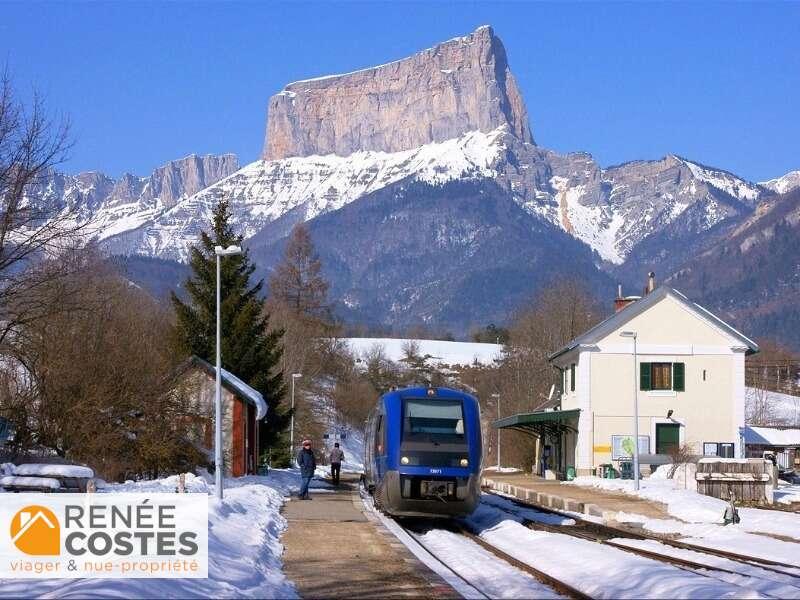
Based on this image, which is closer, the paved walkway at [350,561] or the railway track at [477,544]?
the paved walkway at [350,561]

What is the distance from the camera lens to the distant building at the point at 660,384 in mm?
51656

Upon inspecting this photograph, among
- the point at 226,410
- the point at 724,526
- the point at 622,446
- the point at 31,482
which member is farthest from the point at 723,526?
the point at 622,446

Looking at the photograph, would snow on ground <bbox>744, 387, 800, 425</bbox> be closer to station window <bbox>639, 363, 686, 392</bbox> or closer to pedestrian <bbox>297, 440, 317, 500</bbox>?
station window <bbox>639, 363, 686, 392</bbox>

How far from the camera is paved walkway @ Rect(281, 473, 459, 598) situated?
14.2 metres

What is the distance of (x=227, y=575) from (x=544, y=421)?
40534 millimetres

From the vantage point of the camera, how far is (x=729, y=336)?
52344 millimetres

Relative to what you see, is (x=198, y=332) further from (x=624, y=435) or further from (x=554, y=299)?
(x=554, y=299)

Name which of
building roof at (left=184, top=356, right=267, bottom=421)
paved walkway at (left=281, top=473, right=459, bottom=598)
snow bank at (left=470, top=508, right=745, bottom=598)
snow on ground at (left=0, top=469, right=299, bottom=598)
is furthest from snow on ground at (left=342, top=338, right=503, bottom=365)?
snow bank at (left=470, top=508, right=745, bottom=598)

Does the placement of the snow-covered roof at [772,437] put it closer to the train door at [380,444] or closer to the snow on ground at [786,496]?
the snow on ground at [786,496]

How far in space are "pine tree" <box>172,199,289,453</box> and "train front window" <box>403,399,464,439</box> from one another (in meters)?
24.8

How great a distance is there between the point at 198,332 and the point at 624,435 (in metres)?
19.0

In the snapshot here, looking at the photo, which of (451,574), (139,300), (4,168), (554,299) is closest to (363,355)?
(554,299)

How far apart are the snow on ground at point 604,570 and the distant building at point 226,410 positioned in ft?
62.7

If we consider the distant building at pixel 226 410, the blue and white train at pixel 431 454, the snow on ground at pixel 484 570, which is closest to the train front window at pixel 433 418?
the blue and white train at pixel 431 454
